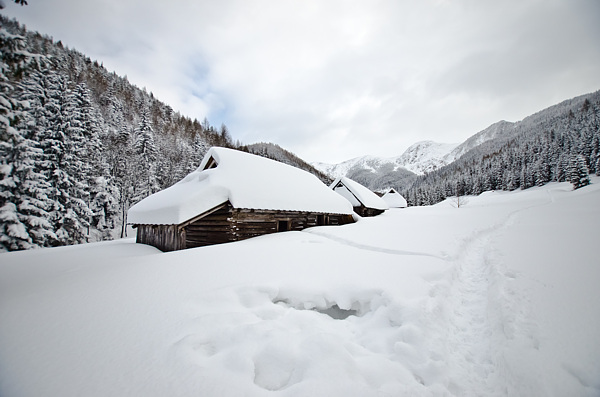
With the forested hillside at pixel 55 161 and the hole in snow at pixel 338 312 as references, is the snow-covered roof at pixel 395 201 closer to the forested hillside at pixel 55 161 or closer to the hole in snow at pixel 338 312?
the forested hillside at pixel 55 161

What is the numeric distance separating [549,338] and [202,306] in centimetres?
508

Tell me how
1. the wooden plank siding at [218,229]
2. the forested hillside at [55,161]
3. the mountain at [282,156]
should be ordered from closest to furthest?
the forested hillside at [55,161]
the wooden plank siding at [218,229]
the mountain at [282,156]

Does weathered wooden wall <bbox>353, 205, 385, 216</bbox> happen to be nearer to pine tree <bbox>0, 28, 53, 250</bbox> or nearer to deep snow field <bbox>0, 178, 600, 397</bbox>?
deep snow field <bbox>0, 178, 600, 397</bbox>

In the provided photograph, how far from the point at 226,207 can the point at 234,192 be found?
2.87ft

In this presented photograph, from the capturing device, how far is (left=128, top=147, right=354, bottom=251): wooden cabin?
10.4 meters

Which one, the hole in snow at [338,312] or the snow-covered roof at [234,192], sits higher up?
the snow-covered roof at [234,192]

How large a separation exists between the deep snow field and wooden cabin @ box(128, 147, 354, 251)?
4.55 m

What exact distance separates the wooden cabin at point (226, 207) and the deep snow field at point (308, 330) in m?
4.55

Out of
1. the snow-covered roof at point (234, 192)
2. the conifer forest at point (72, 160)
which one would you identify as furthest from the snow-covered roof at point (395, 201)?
the snow-covered roof at point (234, 192)

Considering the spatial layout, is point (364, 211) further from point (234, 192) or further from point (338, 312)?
point (338, 312)

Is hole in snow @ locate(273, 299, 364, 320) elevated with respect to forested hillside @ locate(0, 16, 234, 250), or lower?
lower

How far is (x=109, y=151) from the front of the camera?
31406 mm

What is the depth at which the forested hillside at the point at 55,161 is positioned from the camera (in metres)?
5.67

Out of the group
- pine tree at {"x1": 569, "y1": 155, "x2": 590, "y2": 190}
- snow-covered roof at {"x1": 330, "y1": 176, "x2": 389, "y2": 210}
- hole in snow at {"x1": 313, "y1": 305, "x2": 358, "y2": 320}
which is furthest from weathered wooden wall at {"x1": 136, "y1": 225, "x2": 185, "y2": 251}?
pine tree at {"x1": 569, "y1": 155, "x2": 590, "y2": 190}
